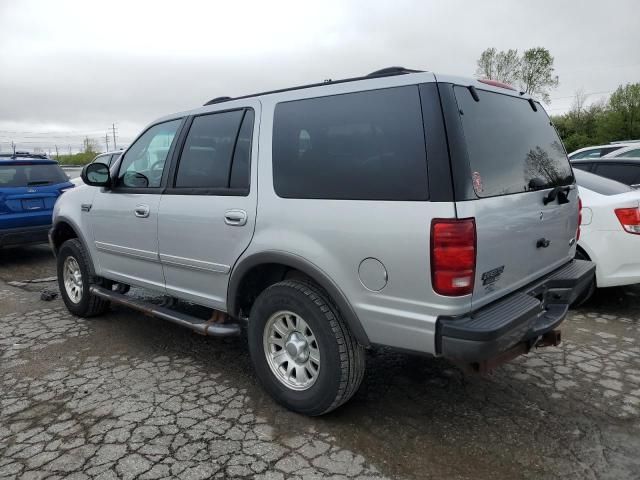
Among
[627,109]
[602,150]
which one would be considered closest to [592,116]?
[627,109]

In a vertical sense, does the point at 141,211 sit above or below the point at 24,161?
below

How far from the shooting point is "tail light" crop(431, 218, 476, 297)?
95.5 inches

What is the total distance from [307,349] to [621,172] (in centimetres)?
509

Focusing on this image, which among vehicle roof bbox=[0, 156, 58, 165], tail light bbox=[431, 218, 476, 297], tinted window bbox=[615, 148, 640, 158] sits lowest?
tail light bbox=[431, 218, 476, 297]

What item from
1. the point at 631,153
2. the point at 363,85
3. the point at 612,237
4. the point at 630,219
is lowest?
the point at 612,237

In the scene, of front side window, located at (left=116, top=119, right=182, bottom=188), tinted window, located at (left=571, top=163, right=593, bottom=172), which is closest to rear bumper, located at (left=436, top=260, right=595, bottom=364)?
front side window, located at (left=116, top=119, right=182, bottom=188)

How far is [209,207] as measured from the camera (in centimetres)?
347

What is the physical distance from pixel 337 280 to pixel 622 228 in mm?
3300

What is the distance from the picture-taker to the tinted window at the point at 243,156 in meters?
3.34

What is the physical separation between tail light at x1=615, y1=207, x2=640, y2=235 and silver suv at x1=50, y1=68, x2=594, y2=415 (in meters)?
1.49

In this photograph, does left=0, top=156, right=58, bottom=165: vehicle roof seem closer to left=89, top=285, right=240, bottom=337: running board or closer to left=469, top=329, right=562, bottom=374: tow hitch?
left=89, top=285, right=240, bottom=337: running board

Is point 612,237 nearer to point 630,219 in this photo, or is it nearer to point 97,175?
point 630,219

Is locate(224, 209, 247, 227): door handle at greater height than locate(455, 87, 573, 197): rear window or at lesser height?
lesser

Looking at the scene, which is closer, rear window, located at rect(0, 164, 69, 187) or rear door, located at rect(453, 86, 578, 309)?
rear door, located at rect(453, 86, 578, 309)
